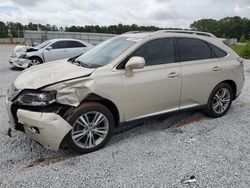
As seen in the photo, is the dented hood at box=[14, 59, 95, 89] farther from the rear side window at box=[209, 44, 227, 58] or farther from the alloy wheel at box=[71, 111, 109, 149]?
the rear side window at box=[209, 44, 227, 58]

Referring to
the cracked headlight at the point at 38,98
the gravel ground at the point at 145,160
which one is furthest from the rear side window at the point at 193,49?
the cracked headlight at the point at 38,98

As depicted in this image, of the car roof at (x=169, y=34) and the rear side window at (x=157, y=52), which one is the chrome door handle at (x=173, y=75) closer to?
the rear side window at (x=157, y=52)

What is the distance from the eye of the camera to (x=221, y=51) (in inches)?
195

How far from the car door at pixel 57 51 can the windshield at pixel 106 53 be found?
23.6 ft

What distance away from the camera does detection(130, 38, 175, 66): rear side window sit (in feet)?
13.2

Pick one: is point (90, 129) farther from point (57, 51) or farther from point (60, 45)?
point (60, 45)

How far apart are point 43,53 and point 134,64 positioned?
8422 mm

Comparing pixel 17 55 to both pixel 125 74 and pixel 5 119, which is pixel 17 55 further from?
pixel 125 74

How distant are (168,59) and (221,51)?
1.39 metres

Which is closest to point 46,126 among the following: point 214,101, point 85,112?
point 85,112

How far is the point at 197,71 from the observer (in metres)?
4.50

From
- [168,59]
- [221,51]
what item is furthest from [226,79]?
[168,59]

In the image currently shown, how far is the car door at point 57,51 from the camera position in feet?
37.0

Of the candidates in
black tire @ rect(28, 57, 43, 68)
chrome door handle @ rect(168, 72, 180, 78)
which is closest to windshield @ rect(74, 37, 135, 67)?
chrome door handle @ rect(168, 72, 180, 78)
